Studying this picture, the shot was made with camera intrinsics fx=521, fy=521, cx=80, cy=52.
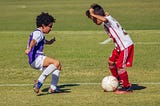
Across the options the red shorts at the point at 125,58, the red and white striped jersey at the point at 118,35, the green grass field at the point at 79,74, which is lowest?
the green grass field at the point at 79,74

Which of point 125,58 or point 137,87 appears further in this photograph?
point 137,87

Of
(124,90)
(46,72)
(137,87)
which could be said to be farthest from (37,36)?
(137,87)

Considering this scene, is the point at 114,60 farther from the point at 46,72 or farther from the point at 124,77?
the point at 46,72

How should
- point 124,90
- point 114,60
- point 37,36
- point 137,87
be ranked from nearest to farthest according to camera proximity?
point 37,36 < point 124,90 < point 114,60 < point 137,87

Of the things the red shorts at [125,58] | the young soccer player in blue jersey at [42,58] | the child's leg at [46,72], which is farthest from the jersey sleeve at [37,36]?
the red shorts at [125,58]

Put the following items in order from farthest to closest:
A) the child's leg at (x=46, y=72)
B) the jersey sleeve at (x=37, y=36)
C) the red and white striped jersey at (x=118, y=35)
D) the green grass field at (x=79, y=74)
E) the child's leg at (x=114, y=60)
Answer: the child's leg at (x=114, y=60), the red and white striped jersey at (x=118, y=35), the jersey sleeve at (x=37, y=36), the child's leg at (x=46, y=72), the green grass field at (x=79, y=74)

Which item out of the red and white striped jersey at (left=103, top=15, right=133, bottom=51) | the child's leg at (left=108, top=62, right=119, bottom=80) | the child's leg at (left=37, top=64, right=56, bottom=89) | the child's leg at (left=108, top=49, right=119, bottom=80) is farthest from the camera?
the child's leg at (left=108, top=62, right=119, bottom=80)

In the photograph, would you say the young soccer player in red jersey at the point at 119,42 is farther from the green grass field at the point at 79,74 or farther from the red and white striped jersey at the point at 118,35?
the green grass field at the point at 79,74

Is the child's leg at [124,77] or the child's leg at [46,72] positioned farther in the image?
the child's leg at [124,77]

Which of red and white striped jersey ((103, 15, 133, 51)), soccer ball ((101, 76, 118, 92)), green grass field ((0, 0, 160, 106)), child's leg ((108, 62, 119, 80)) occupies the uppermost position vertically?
red and white striped jersey ((103, 15, 133, 51))

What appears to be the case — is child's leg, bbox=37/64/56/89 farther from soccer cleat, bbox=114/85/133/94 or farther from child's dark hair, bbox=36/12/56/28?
soccer cleat, bbox=114/85/133/94

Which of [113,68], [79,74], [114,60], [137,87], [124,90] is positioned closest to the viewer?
[124,90]

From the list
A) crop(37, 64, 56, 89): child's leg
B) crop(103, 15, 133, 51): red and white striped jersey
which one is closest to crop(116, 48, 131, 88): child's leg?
crop(103, 15, 133, 51): red and white striped jersey

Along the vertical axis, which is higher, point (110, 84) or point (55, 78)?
point (55, 78)
